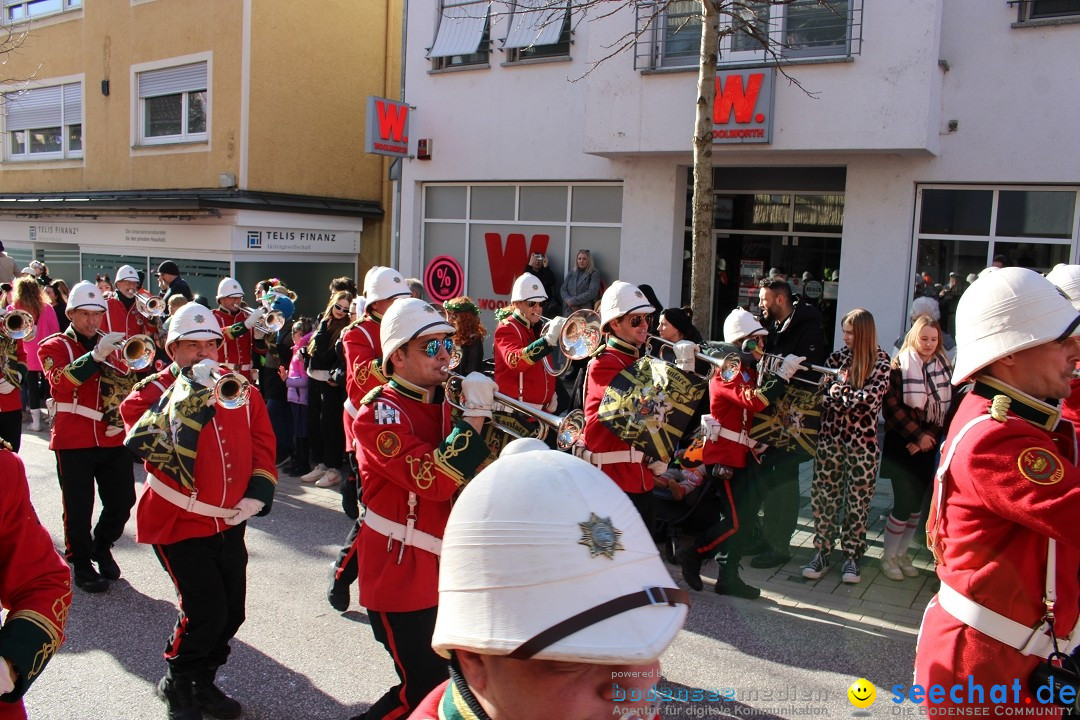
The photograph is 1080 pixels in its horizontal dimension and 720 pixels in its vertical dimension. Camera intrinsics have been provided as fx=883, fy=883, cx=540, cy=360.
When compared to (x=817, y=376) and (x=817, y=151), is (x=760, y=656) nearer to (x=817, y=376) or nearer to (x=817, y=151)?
(x=817, y=376)

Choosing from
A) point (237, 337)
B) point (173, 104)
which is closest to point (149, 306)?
point (237, 337)

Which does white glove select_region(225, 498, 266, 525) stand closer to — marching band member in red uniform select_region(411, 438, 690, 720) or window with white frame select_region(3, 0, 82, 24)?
marching band member in red uniform select_region(411, 438, 690, 720)

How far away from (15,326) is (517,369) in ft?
14.0

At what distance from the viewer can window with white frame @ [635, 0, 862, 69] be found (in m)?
11.3

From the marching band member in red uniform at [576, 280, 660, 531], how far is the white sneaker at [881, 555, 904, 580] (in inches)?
87.5

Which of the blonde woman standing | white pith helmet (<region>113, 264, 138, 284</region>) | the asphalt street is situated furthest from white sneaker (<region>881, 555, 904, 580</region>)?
white pith helmet (<region>113, 264, 138, 284</region>)

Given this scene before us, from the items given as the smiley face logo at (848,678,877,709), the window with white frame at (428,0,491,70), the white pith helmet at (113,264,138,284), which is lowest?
the smiley face logo at (848,678,877,709)

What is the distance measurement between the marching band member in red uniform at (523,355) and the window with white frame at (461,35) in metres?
8.80

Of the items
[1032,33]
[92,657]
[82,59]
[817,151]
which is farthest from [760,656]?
[82,59]

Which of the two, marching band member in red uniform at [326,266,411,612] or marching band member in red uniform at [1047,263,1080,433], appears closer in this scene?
marching band member in red uniform at [1047,263,1080,433]

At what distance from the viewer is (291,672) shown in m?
4.92

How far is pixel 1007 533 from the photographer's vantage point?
114 inches

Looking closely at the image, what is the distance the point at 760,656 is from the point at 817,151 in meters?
8.32

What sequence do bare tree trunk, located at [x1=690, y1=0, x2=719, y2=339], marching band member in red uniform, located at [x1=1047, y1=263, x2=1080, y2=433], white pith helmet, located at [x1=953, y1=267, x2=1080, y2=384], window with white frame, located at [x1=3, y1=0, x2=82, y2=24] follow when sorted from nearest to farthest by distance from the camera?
1. white pith helmet, located at [x1=953, y1=267, x2=1080, y2=384]
2. marching band member in red uniform, located at [x1=1047, y1=263, x2=1080, y2=433]
3. bare tree trunk, located at [x1=690, y1=0, x2=719, y2=339]
4. window with white frame, located at [x1=3, y1=0, x2=82, y2=24]
